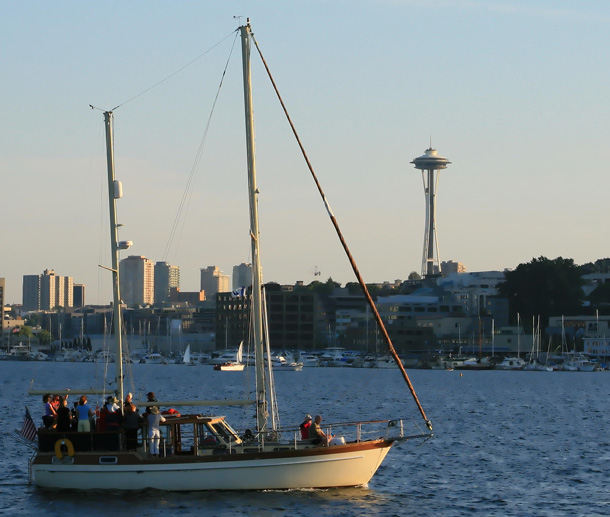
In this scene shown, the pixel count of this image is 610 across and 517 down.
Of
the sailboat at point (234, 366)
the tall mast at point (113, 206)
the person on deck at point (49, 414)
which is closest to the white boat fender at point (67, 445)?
the person on deck at point (49, 414)

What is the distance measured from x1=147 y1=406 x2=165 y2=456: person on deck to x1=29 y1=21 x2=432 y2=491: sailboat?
198 millimetres

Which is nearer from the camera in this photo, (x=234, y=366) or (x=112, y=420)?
(x=112, y=420)

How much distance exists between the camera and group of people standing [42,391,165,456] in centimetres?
3631

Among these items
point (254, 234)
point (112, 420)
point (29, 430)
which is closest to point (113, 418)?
point (112, 420)

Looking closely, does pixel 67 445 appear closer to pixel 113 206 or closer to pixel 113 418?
pixel 113 418

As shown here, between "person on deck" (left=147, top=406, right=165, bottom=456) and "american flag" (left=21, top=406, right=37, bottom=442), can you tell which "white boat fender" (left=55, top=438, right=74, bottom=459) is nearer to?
"american flag" (left=21, top=406, right=37, bottom=442)

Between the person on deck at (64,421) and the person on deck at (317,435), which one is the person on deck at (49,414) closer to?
the person on deck at (64,421)

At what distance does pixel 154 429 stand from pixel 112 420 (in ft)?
4.33

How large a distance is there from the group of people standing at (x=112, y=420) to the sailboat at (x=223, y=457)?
0.24m

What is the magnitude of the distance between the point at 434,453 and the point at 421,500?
1410 centimetres

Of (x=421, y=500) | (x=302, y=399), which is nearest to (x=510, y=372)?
(x=302, y=399)

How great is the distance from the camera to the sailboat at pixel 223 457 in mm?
35906

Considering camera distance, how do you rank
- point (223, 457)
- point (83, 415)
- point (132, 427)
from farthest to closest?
point (83, 415), point (132, 427), point (223, 457)

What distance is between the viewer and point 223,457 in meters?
35.9
